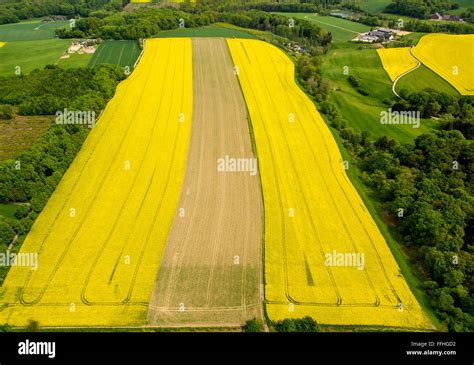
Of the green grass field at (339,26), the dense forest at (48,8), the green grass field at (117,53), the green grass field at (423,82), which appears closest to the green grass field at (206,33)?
the green grass field at (117,53)

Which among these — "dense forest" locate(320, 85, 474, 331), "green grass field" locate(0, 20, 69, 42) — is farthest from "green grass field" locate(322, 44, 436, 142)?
"green grass field" locate(0, 20, 69, 42)

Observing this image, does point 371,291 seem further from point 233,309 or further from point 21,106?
point 21,106

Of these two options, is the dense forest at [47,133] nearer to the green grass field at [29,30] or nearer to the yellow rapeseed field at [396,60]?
the green grass field at [29,30]

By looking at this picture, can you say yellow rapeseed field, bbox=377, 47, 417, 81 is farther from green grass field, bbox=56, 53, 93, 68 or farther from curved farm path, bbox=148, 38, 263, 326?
green grass field, bbox=56, 53, 93, 68

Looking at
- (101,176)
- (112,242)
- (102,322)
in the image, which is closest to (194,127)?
(101,176)

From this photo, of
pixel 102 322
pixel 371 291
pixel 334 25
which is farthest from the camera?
pixel 334 25

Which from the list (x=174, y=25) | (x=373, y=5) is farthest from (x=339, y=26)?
(x=174, y=25)
